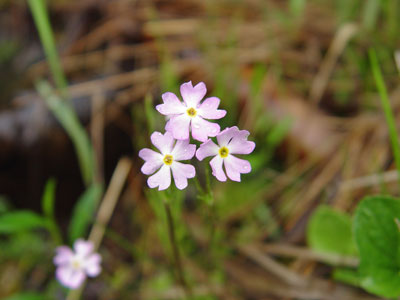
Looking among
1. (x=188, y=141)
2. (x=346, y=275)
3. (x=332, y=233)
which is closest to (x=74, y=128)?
(x=188, y=141)

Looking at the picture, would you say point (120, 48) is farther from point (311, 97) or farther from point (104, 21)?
point (311, 97)

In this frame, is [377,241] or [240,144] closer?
[240,144]

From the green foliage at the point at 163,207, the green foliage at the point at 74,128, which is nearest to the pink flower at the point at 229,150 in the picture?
the green foliage at the point at 163,207

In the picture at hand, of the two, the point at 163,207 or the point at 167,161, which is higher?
the point at 163,207

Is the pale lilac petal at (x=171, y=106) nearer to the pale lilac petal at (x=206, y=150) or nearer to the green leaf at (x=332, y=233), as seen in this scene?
the pale lilac petal at (x=206, y=150)

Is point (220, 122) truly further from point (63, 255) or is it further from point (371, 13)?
point (371, 13)

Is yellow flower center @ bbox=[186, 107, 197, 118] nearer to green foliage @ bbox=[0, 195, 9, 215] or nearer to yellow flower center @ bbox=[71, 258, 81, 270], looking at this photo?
yellow flower center @ bbox=[71, 258, 81, 270]

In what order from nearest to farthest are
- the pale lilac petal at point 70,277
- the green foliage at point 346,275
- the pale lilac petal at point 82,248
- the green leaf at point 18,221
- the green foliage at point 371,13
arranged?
the green foliage at point 346,275, the green leaf at point 18,221, the pale lilac petal at point 70,277, the pale lilac petal at point 82,248, the green foliage at point 371,13
